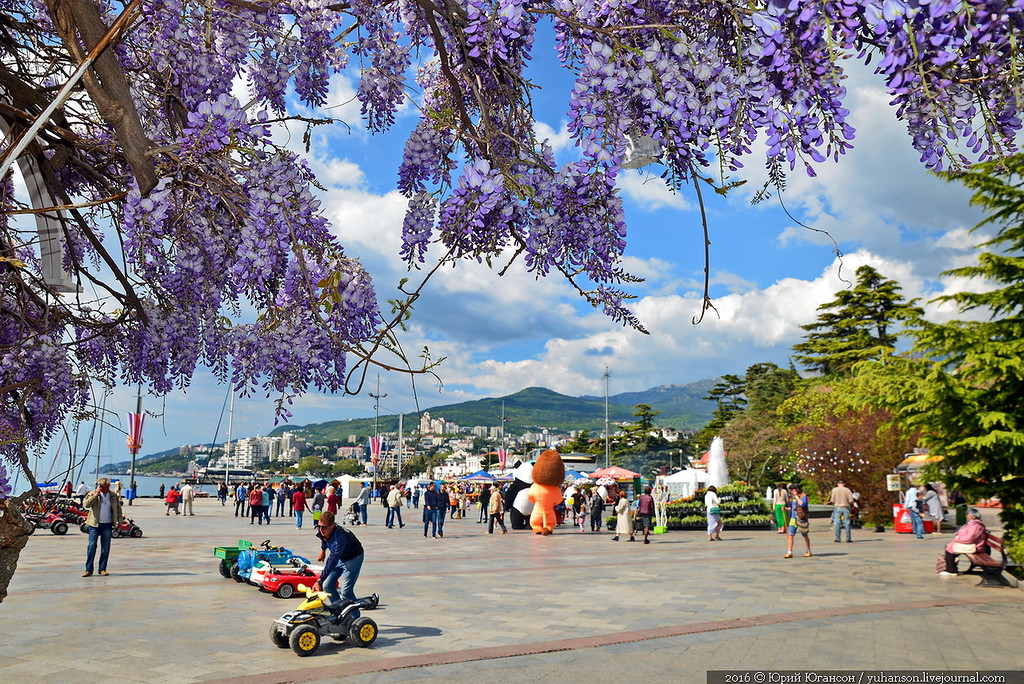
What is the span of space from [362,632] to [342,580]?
2.19ft

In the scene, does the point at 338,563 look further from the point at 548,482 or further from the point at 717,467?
the point at 717,467

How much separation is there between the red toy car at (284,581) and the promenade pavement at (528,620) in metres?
0.33

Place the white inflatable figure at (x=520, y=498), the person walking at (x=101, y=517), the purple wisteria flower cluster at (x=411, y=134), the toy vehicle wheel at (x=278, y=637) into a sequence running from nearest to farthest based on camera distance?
the purple wisteria flower cluster at (x=411, y=134) → the toy vehicle wheel at (x=278, y=637) → the person walking at (x=101, y=517) → the white inflatable figure at (x=520, y=498)

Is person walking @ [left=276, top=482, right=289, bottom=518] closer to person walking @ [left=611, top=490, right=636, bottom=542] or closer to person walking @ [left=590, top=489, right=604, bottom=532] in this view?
person walking @ [left=590, top=489, right=604, bottom=532]

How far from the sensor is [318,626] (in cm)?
805

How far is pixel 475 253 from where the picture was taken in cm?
259

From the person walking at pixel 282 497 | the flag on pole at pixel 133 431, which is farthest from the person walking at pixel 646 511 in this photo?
the person walking at pixel 282 497

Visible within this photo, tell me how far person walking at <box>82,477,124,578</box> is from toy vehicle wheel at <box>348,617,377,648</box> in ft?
22.2

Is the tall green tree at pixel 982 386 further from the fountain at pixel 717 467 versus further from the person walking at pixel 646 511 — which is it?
the fountain at pixel 717 467

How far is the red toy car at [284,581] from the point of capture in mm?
11672

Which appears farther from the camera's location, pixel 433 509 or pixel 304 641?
pixel 433 509

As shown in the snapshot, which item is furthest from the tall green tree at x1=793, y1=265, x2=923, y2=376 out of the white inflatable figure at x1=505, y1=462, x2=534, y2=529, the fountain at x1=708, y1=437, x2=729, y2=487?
the white inflatable figure at x1=505, y1=462, x2=534, y2=529

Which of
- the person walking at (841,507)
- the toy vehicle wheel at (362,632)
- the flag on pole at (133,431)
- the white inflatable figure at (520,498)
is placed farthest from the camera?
the white inflatable figure at (520,498)

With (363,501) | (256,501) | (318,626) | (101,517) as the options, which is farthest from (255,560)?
(363,501)
